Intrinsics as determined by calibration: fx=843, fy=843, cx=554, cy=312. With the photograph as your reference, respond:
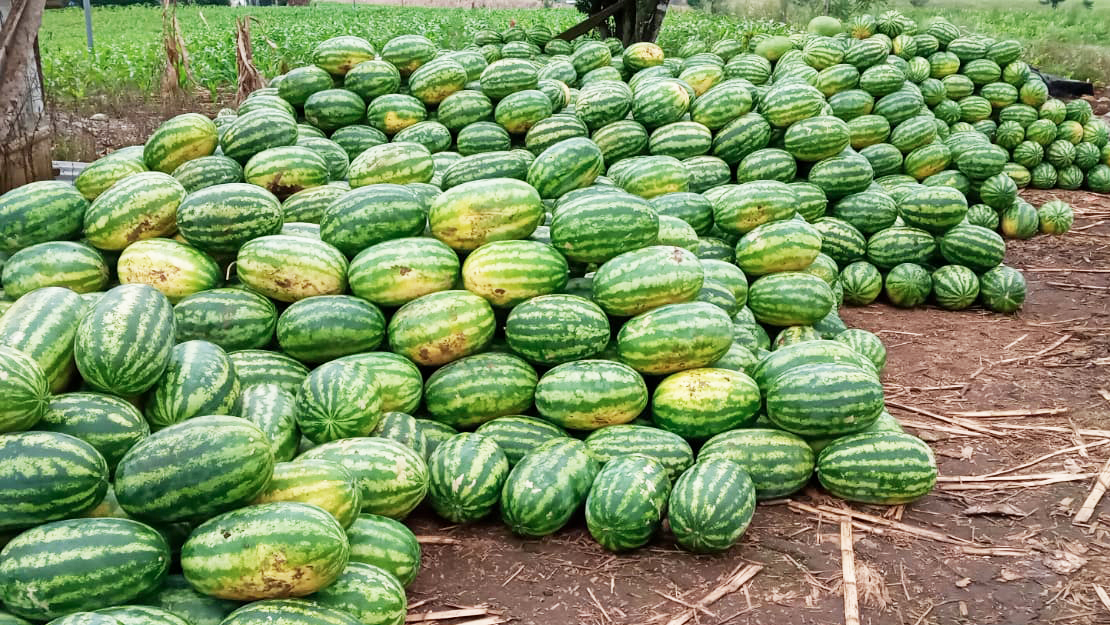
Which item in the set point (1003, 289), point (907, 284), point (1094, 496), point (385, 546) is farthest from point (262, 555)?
point (1003, 289)

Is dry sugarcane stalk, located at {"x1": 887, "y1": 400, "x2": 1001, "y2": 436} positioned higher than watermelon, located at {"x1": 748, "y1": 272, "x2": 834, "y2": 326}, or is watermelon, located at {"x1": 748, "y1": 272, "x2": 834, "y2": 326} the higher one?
watermelon, located at {"x1": 748, "y1": 272, "x2": 834, "y2": 326}

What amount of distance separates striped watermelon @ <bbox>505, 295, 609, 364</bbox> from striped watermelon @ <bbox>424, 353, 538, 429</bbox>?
0.35 feet

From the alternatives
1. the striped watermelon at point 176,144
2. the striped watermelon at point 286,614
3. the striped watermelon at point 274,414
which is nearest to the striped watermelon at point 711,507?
the striped watermelon at point 286,614

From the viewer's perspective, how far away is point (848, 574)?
297 centimetres

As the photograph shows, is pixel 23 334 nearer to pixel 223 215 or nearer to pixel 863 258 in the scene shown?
pixel 223 215

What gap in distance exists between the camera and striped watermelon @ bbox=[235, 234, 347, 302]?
137 inches

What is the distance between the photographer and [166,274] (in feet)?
11.4

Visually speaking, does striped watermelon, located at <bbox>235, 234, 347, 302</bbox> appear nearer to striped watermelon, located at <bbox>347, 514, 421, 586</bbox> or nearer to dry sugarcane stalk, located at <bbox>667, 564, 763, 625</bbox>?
striped watermelon, located at <bbox>347, 514, 421, 586</bbox>

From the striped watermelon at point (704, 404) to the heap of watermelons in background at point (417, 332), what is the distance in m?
0.01

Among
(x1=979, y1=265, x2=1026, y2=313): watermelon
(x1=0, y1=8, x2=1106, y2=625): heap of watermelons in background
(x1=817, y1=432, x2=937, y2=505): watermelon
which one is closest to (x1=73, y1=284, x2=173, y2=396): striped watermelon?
(x1=0, y1=8, x2=1106, y2=625): heap of watermelons in background

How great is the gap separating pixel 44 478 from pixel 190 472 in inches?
13.8

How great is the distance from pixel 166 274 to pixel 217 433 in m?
1.42

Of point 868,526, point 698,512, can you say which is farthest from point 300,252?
point 868,526

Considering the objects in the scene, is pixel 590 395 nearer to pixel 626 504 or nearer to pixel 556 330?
pixel 556 330
